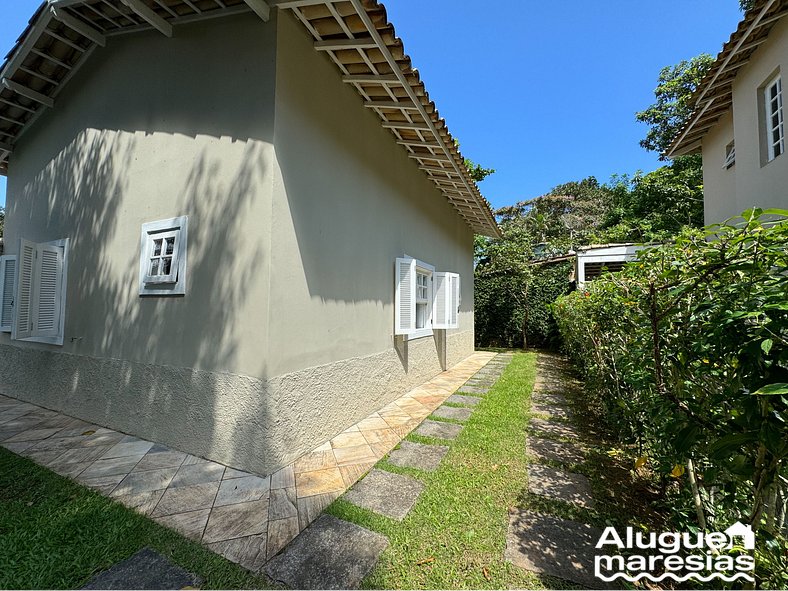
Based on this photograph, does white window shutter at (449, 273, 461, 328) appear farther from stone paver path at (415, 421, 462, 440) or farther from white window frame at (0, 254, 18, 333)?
white window frame at (0, 254, 18, 333)

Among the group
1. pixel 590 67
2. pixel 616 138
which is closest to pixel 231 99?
pixel 590 67

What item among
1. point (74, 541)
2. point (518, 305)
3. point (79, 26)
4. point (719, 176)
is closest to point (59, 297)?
point (79, 26)

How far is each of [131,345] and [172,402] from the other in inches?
41.2

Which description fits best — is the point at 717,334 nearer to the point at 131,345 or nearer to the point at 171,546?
the point at 171,546

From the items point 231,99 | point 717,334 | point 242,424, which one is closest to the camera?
point 717,334

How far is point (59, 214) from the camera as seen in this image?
5336mm

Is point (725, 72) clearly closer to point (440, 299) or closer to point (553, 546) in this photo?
point (440, 299)

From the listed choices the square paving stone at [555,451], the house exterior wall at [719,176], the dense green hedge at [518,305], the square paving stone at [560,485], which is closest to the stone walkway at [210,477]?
the square paving stone at [555,451]

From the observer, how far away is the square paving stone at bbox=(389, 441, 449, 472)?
3.54 m

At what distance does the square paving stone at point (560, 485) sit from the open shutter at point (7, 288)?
845 centimetres

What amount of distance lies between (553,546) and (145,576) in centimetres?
276

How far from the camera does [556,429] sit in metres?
4.52

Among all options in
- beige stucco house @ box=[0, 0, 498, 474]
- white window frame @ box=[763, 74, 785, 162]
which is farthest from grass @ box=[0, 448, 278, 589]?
white window frame @ box=[763, 74, 785, 162]

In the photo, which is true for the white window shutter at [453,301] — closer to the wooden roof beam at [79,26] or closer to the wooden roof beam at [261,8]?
the wooden roof beam at [261,8]
